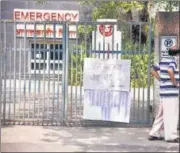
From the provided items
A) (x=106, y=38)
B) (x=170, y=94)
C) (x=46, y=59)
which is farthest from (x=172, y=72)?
(x=46, y=59)

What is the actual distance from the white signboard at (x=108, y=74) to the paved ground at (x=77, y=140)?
800 millimetres

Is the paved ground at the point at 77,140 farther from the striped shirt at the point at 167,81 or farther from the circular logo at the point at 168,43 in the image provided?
the circular logo at the point at 168,43

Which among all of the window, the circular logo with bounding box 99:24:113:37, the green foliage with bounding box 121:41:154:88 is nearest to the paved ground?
the green foliage with bounding box 121:41:154:88

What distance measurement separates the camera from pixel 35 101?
923 centimetres

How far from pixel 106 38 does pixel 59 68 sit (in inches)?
42.0

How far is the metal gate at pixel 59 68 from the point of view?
29.0 ft

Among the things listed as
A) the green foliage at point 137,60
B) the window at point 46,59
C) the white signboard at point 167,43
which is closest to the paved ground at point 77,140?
the green foliage at point 137,60

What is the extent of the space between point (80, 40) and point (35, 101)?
1.52 meters

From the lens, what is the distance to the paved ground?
7152 millimetres

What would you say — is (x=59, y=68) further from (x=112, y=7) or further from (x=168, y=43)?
(x=112, y=7)

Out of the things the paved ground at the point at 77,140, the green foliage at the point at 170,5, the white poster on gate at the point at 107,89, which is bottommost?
the paved ground at the point at 77,140

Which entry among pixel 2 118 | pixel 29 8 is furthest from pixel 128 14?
pixel 2 118

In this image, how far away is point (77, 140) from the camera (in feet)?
25.2

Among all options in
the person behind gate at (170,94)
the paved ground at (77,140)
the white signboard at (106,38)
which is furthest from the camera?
the white signboard at (106,38)
